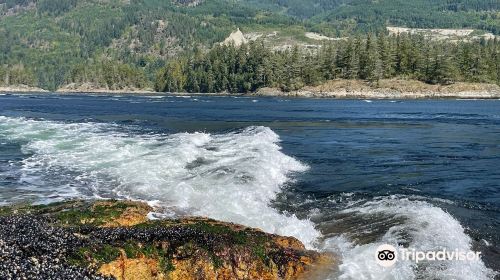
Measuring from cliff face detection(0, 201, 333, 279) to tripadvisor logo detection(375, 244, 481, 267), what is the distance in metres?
Answer: 1.95

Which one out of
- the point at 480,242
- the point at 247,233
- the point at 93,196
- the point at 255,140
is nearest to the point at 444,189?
the point at 480,242

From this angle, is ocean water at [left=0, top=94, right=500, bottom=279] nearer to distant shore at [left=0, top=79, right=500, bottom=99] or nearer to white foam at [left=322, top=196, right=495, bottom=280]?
white foam at [left=322, top=196, right=495, bottom=280]

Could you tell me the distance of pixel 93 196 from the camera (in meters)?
29.1

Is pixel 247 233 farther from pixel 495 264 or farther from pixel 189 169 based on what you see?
pixel 189 169

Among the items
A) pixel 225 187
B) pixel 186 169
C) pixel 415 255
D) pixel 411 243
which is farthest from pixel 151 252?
pixel 186 169

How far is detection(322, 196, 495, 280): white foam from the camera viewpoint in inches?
664

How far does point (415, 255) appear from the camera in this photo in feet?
59.8

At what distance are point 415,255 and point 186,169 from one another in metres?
21.4

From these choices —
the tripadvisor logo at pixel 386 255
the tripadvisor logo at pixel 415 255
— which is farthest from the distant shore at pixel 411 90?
the tripadvisor logo at pixel 386 255

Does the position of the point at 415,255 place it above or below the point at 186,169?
above

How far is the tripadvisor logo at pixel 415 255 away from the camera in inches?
702

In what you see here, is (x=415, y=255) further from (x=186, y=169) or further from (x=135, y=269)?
(x=186, y=169)

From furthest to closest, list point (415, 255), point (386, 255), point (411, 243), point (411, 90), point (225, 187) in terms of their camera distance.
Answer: point (411, 90)
point (225, 187)
point (411, 243)
point (415, 255)
point (386, 255)

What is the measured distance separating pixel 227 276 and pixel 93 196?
15030mm
